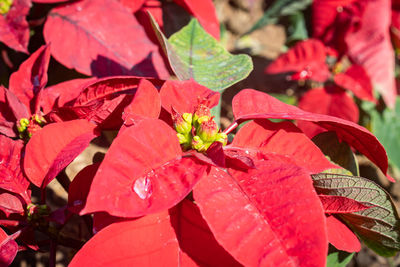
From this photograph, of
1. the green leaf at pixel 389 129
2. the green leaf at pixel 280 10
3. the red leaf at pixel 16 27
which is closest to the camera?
the red leaf at pixel 16 27

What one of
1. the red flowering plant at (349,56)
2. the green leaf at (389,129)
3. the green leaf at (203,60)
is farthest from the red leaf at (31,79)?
the green leaf at (389,129)

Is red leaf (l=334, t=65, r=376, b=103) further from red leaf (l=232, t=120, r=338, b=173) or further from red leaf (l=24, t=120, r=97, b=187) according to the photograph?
red leaf (l=24, t=120, r=97, b=187)

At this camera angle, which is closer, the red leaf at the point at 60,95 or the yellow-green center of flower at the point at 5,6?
the red leaf at the point at 60,95

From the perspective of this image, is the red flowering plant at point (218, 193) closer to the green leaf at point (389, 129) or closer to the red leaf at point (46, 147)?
the red leaf at point (46, 147)

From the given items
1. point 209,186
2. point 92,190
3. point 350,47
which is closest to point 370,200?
point 209,186

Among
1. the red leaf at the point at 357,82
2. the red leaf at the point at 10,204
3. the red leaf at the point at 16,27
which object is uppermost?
the red leaf at the point at 16,27

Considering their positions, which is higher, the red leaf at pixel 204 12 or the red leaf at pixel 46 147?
the red leaf at pixel 204 12

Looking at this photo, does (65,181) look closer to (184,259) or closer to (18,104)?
(18,104)
